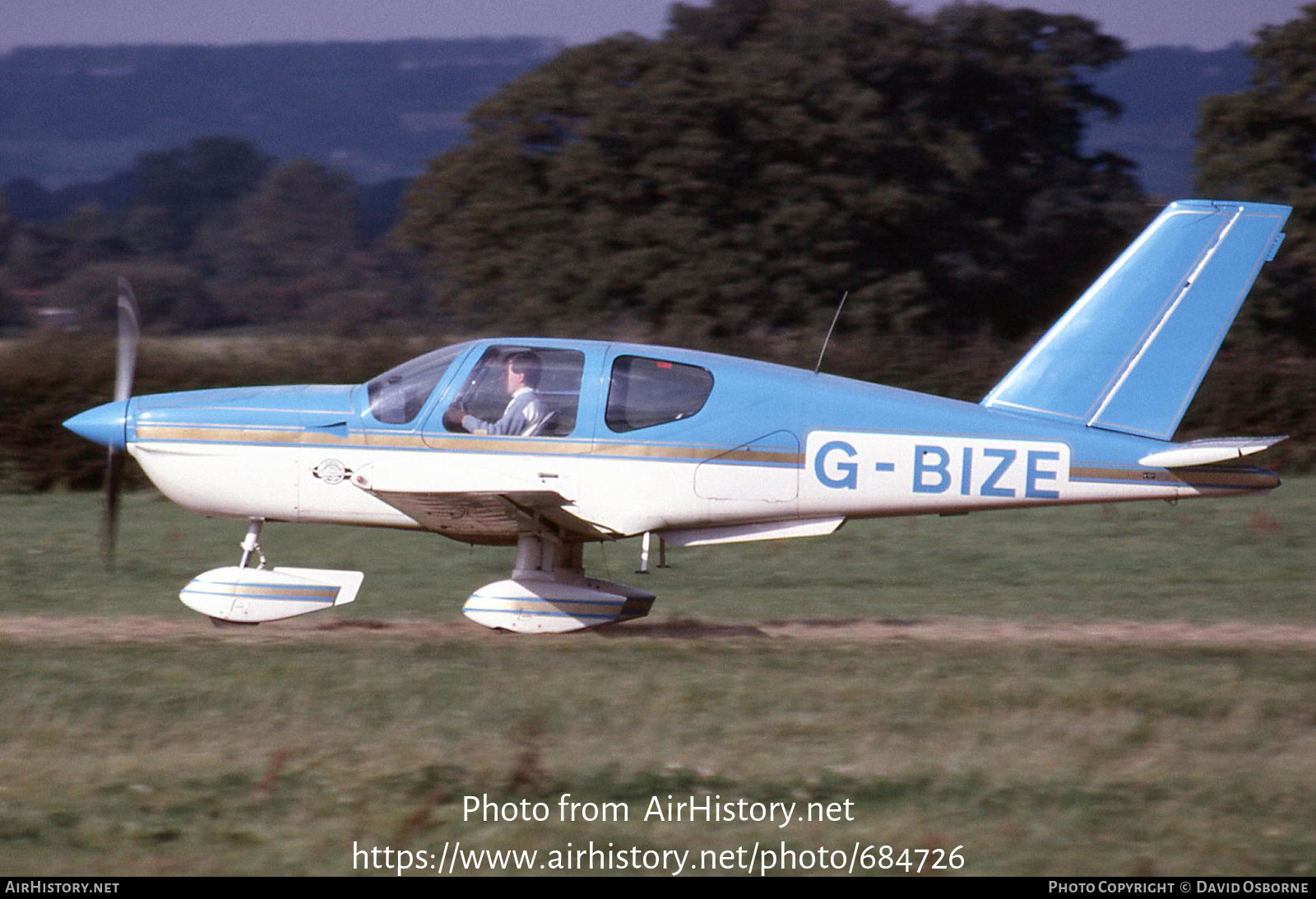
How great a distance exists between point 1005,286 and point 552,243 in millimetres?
10652

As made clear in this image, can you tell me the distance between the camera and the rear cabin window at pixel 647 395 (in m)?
8.47

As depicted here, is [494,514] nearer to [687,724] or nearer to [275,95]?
[687,724]

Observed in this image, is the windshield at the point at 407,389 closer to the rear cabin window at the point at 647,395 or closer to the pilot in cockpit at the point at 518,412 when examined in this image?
the pilot in cockpit at the point at 518,412

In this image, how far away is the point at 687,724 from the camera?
268 inches

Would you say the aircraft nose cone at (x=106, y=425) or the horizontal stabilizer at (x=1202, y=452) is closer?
the horizontal stabilizer at (x=1202, y=452)

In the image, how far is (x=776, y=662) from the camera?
7.97 m

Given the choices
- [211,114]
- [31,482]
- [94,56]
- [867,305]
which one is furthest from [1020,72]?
[94,56]

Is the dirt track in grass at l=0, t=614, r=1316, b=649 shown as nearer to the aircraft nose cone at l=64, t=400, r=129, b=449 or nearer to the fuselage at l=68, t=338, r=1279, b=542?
the fuselage at l=68, t=338, r=1279, b=542

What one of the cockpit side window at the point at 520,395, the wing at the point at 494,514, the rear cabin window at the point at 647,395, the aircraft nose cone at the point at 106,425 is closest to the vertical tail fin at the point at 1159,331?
the rear cabin window at the point at 647,395

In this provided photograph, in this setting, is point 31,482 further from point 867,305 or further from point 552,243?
point 867,305

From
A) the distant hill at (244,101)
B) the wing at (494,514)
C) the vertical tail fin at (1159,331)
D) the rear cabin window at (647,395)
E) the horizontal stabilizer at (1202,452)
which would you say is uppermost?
the distant hill at (244,101)

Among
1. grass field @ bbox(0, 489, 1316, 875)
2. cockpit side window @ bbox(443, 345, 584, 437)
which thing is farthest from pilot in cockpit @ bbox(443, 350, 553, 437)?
grass field @ bbox(0, 489, 1316, 875)

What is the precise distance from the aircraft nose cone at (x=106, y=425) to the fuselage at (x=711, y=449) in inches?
46.4

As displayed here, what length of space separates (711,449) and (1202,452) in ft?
9.43
